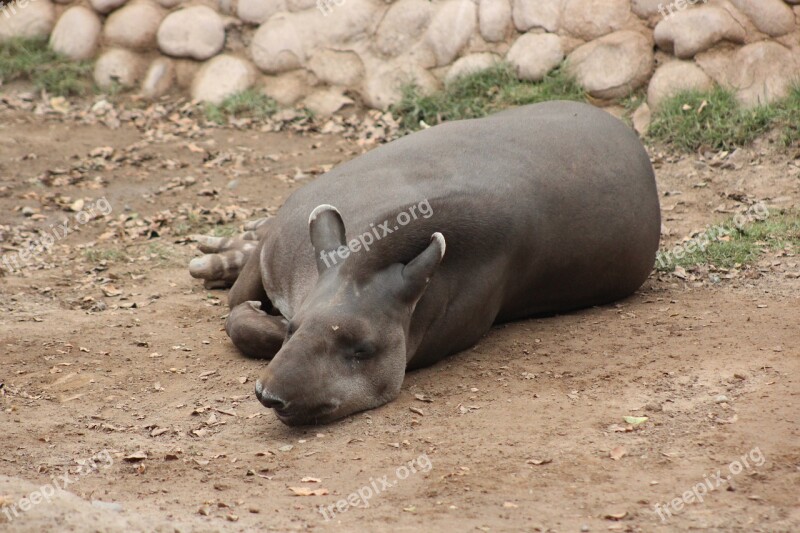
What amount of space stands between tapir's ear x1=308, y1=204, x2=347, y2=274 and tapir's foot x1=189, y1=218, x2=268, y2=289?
1.56m

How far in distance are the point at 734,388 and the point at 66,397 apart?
129 inches

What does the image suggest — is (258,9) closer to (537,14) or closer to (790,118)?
(537,14)

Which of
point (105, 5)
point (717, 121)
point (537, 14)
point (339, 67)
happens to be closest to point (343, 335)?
point (717, 121)

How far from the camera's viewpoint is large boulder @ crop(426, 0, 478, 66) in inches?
426

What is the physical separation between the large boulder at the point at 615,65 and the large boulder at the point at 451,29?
3.74 feet

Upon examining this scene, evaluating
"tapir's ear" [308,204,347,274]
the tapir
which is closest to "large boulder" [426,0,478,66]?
the tapir

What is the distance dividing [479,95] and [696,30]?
206 centimetres

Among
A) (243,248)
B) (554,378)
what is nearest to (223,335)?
(243,248)

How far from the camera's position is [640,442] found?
4.76 m

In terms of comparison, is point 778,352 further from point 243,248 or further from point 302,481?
point 243,248

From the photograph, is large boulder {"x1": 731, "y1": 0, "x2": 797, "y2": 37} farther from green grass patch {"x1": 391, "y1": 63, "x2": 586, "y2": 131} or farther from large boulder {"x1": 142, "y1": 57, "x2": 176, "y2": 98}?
large boulder {"x1": 142, "y1": 57, "x2": 176, "y2": 98}

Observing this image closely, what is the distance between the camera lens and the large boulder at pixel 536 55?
1046 cm

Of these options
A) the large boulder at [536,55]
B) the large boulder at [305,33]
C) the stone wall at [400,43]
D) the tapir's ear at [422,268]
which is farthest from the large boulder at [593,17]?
the tapir's ear at [422,268]

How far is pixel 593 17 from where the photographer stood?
1031 cm
